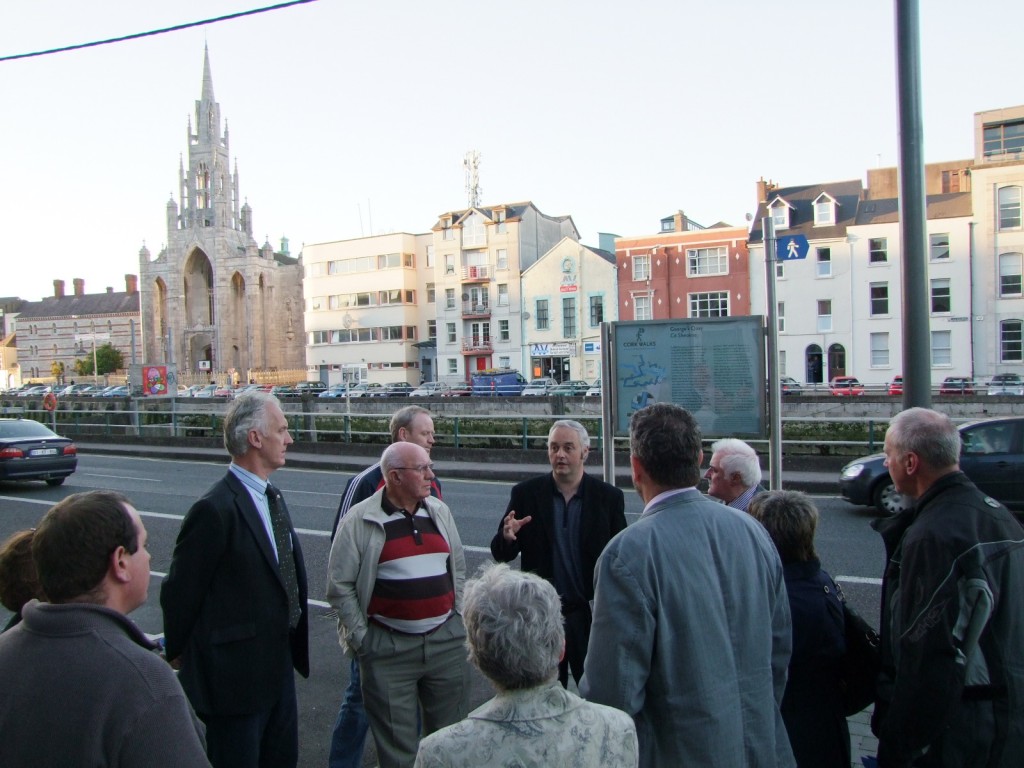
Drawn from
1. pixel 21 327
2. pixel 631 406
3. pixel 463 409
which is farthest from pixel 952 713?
pixel 21 327

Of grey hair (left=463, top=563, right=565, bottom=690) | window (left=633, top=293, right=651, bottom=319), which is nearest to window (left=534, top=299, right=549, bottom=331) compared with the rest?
window (left=633, top=293, right=651, bottom=319)

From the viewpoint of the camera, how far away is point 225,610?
351 centimetres

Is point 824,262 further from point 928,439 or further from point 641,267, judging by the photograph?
point 928,439

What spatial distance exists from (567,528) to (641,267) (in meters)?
51.4

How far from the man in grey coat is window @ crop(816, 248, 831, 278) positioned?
49867 millimetres

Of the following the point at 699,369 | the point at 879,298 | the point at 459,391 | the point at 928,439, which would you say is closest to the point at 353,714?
the point at 928,439

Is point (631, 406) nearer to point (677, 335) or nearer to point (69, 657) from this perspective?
point (677, 335)

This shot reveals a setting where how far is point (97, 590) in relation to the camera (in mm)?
2184

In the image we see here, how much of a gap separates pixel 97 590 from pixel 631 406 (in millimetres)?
5868

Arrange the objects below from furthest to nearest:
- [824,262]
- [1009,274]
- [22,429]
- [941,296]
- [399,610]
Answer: [824,262] → [941,296] → [1009,274] → [22,429] → [399,610]

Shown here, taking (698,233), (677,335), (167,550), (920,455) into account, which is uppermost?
(698,233)

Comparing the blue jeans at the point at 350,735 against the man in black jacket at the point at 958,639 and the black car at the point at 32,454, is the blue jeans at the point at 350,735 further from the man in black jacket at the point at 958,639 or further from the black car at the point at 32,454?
the black car at the point at 32,454

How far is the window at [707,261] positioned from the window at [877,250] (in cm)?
813

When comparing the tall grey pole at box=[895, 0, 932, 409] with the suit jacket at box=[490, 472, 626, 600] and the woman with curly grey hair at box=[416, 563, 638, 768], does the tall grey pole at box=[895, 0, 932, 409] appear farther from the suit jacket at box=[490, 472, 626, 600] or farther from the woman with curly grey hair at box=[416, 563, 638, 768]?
the woman with curly grey hair at box=[416, 563, 638, 768]
